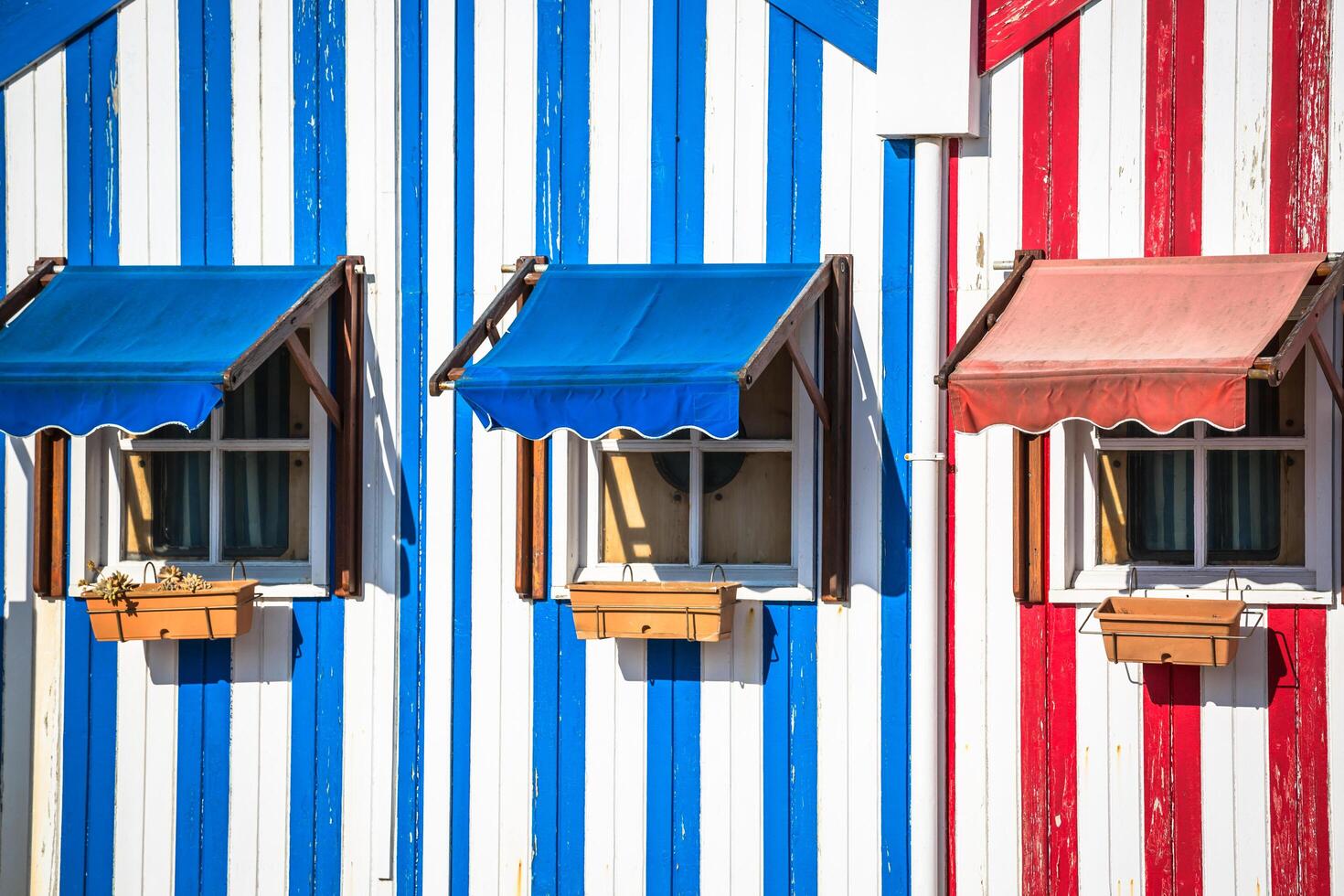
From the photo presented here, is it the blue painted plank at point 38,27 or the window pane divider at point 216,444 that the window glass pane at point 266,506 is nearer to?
the window pane divider at point 216,444

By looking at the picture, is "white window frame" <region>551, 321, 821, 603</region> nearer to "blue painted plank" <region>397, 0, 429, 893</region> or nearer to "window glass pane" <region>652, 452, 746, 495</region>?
"window glass pane" <region>652, 452, 746, 495</region>

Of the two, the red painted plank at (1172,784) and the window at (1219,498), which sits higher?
the window at (1219,498)

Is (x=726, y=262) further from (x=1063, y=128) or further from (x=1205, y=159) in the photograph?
(x=1205, y=159)

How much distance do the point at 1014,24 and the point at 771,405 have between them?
1.75 m

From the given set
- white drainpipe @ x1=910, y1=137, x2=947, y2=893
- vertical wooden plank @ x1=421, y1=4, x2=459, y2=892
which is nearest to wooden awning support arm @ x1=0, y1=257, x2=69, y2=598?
vertical wooden plank @ x1=421, y1=4, x2=459, y2=892

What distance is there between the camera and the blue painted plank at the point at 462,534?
5.96 meters

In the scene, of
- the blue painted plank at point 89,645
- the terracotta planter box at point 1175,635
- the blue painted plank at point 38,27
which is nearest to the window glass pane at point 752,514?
the terracotta planter box at point 1175,635

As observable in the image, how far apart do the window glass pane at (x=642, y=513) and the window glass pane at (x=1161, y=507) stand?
1752 mm

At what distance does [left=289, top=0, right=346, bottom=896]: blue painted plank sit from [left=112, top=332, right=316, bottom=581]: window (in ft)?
0.89

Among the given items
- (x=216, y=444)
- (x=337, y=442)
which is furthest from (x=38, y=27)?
(x=337, y=442)

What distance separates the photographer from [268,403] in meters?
6.17

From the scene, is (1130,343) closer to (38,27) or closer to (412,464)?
(412,464)

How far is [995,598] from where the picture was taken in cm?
564

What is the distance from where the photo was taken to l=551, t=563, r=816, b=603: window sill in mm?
5746
